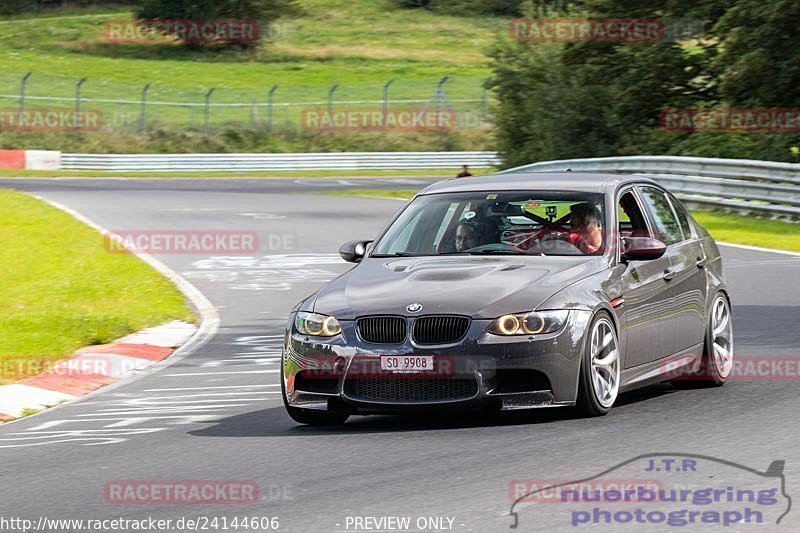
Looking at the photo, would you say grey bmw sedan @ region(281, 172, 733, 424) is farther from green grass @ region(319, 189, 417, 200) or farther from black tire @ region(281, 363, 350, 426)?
green grass @ region(319, 189, 417, 200)

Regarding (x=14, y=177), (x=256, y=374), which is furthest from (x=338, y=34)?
(x=256, y=374)

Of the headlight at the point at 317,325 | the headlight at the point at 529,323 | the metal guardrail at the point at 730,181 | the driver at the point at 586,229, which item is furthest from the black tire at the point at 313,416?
the metal guardrail at the point at 730,181

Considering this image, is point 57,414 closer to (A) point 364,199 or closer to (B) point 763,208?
(B) point 763,208

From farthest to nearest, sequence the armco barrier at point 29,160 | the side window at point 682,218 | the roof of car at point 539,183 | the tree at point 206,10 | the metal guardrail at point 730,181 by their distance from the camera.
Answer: the tree at point 206,10 → the armco barrier at point 29,160 → the metal guardrail at point 730,181 → the side window at point 682,218 → the roof of car at point 539,183

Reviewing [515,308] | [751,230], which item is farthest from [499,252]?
[751,230]

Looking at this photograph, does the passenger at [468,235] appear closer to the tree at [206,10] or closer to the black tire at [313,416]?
the black tire at [313,416]

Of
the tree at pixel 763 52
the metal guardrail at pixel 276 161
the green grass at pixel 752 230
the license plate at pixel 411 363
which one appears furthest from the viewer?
the metal guardrail at pixel 276 161

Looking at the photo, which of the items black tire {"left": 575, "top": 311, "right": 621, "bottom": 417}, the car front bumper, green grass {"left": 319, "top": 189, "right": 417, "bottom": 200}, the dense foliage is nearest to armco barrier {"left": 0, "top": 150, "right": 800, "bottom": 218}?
the dense foliage

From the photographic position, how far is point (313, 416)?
29.3 feet

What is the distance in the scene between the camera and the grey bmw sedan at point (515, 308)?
27.3ft

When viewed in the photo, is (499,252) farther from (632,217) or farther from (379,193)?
(379,193)

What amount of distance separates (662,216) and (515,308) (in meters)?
2.30

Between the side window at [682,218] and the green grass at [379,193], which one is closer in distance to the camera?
the side window at [682,218]

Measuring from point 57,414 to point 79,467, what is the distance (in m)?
2.24
